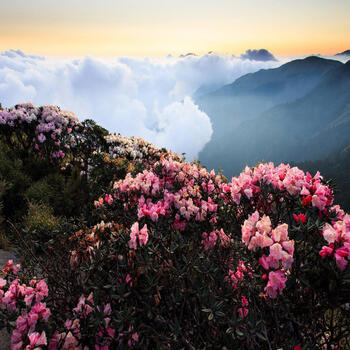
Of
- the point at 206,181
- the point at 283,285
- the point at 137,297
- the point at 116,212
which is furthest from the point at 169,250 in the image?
the point at 206,181

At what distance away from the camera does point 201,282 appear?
270 cm

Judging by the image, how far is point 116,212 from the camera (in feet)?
13.5

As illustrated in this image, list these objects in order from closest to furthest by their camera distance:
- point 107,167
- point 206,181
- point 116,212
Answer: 1. point 116,212
2. point 206,181
3. point 107,167

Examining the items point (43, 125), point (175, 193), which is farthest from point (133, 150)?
point (175, 193)

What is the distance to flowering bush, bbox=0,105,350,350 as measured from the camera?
84.4 inches

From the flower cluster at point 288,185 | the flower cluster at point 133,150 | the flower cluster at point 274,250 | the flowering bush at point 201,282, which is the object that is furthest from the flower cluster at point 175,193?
the flower cluster at point 133,150

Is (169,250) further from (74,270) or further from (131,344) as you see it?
(74,270)

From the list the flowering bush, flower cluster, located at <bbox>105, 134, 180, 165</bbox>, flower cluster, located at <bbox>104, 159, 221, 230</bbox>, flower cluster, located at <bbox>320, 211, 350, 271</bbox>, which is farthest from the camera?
flower cluster, located at <bbox>105, 134, 180, 165</bbox>

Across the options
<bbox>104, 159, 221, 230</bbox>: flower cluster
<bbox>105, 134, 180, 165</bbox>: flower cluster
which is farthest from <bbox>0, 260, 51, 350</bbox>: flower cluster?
<bbox>105, 134, 180, 165</bbox>: flower cluster

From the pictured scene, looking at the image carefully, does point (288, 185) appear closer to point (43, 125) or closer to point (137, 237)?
point (137, 237)

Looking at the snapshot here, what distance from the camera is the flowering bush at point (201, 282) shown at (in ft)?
7.04

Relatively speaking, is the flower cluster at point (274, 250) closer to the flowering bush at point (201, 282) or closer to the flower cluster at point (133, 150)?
the flowering bush at point (201, 282)

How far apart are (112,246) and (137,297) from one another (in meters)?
0.55

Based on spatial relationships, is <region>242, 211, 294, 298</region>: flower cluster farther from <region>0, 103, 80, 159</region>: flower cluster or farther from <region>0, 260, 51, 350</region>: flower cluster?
<region>0, 103, 80, 159</region>: flower cluster
